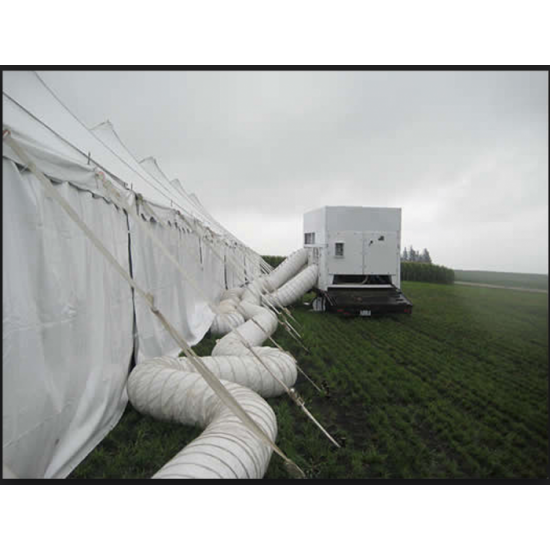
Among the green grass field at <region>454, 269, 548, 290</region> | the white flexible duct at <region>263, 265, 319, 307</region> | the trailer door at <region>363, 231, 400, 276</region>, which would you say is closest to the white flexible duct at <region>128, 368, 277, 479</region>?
the green grass field at <region>454, 269, 548, 290</region>

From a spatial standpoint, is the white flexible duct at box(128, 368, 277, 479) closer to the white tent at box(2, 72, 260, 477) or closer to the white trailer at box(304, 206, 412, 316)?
the white tent at box(2, 72, 260, 477)

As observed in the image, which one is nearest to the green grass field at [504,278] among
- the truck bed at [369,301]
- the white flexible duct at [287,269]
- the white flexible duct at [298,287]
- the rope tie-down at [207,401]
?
the rope tie-down at [207,401]

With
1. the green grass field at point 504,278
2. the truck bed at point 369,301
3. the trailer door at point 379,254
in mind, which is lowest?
the truck bed at point 369,301

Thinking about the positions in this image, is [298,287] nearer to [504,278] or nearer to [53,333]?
[53,333]

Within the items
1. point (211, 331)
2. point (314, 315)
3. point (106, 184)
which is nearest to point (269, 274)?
point (314, 315)

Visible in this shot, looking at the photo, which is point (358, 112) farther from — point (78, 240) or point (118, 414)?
point (118, 414)

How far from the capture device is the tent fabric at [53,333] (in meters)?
1.48

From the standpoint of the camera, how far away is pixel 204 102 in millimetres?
1562

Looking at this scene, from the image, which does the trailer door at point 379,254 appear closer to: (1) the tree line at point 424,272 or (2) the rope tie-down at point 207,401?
(1) the tree line at point 424,272

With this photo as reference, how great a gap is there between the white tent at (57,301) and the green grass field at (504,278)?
1368mm

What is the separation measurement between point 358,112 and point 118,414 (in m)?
2.58

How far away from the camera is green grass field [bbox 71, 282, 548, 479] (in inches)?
56.4

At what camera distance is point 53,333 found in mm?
1750

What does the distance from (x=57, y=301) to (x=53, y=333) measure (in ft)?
0.59
